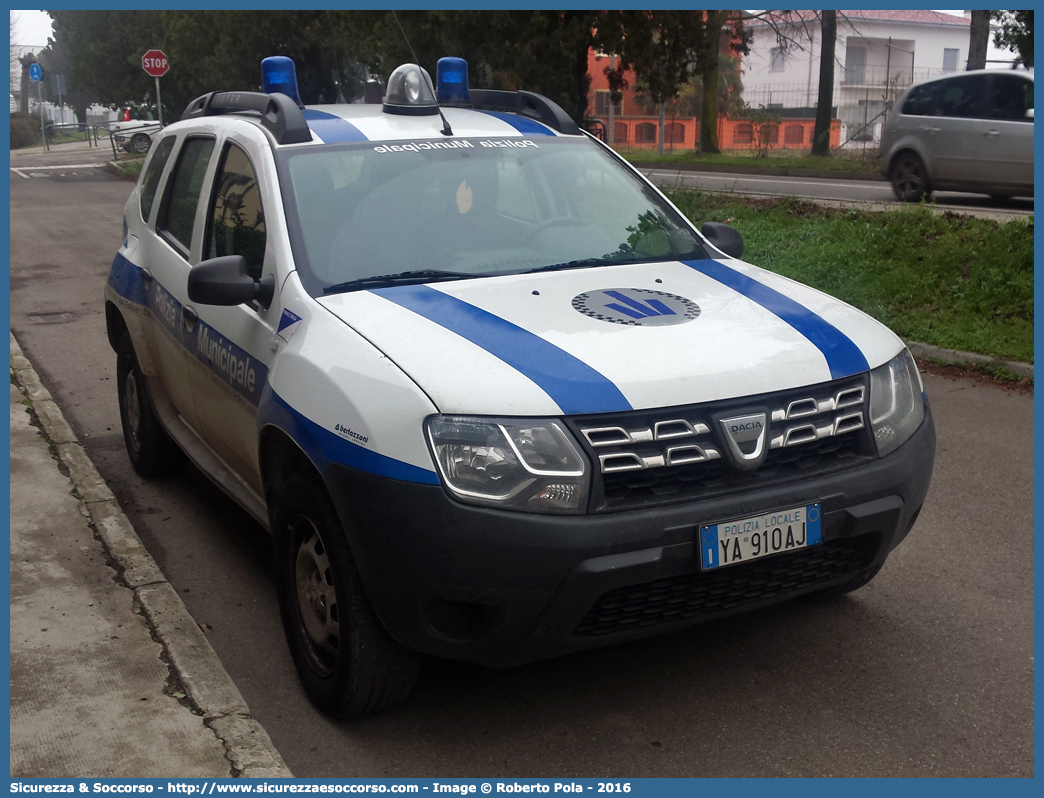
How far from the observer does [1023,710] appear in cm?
344

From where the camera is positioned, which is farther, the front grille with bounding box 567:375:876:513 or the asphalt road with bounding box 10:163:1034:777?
the asphalt road with bounding box 10:163:1034:777

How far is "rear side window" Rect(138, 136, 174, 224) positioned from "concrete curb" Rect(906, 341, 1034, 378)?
15.5 feet

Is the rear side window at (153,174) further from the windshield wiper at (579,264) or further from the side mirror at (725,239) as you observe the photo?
the side mirror at (725,239)

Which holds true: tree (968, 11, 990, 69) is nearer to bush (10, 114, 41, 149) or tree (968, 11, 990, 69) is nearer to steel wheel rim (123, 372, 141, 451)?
steel wheel rim (123, 372, 141, 451)

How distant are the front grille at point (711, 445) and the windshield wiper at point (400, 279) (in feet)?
3.57

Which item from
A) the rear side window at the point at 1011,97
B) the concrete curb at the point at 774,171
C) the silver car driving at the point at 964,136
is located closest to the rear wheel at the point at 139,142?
the concrete curb at the point at 774,171

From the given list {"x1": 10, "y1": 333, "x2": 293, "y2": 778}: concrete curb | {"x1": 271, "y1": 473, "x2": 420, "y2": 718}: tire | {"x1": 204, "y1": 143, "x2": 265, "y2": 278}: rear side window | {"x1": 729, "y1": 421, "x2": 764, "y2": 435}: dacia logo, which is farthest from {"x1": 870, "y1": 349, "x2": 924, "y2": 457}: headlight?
{"x1": 204, "y1": 143, "x2": 265, "y2": 278}: rear side window

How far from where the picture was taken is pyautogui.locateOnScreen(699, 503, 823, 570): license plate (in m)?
3.01

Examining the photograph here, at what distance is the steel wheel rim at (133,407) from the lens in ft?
18.3

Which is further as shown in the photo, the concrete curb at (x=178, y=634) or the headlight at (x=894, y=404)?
the headlight at (x=894, y=404)

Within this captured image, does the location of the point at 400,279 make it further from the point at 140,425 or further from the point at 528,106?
the point at 140,425

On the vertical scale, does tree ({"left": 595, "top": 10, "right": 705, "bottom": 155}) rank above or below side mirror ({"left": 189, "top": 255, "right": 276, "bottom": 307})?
above

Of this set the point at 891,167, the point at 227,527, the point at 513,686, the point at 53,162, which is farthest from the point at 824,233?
the point at 53,162

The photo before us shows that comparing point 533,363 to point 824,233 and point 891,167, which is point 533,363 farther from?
point 891,167
